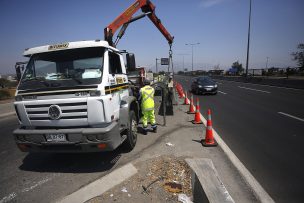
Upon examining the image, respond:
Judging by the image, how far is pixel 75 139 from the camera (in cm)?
425

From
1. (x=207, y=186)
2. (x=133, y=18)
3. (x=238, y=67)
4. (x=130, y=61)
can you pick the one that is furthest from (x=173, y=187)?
(x=238, y=67)

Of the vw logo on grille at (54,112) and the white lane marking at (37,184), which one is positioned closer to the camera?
the white lane marking at (37,184)

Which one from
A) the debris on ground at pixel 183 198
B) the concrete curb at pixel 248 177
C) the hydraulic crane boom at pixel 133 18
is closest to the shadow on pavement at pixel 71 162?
the debris on ground at pixel 183 198

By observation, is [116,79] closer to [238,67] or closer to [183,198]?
[183,198]

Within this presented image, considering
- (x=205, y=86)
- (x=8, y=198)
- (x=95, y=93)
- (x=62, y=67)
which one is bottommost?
(x=8, y=198)

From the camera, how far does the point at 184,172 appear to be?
4477 millimetres

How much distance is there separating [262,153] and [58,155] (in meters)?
5.12

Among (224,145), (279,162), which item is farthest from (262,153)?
(224,145)

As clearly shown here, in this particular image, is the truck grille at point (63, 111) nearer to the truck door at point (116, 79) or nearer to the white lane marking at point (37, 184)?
the truck door at point (116, 79)

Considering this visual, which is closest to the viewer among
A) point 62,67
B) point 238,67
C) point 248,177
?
point 248,177

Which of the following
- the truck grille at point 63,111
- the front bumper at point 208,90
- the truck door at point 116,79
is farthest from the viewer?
the front bumper at point 208,90

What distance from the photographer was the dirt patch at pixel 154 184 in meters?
3.71

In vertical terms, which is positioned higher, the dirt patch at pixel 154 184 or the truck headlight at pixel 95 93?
the truck headlight at pixel 95 93

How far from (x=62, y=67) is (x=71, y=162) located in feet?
7.36
